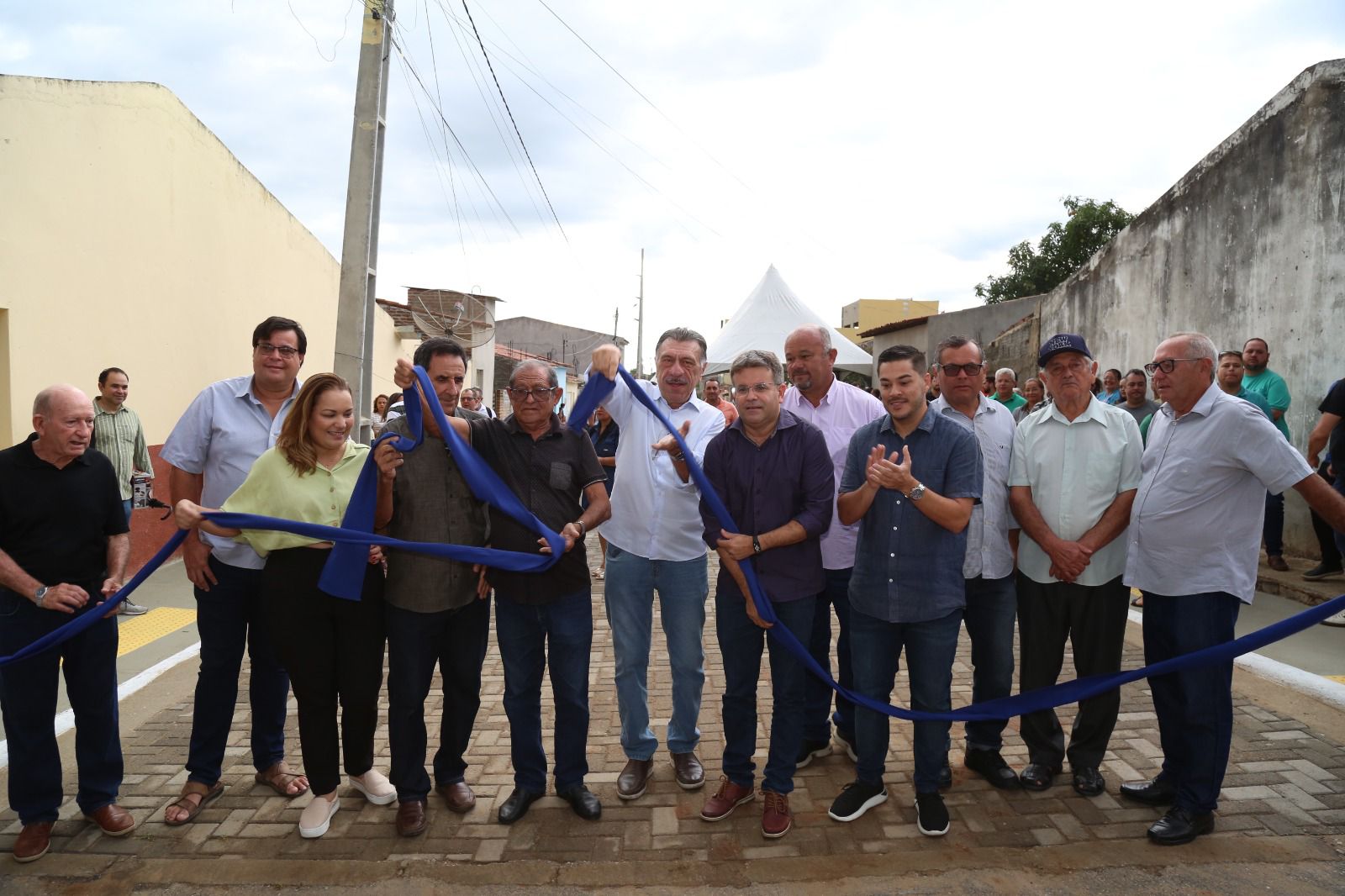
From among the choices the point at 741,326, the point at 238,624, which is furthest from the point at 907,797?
the point at 741,326

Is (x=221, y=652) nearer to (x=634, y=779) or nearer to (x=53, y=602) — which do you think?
(x=53, y=602)

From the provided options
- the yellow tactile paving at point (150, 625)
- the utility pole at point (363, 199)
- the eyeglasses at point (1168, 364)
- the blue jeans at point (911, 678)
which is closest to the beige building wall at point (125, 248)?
the yellow tactile paving at point (150, 625)

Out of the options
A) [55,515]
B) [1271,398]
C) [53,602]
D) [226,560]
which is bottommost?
[53,602]

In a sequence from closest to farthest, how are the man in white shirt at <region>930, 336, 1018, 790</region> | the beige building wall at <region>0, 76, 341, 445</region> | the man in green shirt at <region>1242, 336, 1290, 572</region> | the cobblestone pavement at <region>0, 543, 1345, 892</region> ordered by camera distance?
the cobblestone pavement at <region>0, 543, 1345, 892</region> → the man in white shirt at <region>930, 336, 1018, 790</region> → the beige building wall at <region>0, 76, 341, 445</region> → the man in green shirt at <region>1242, 336, 1290, 572</region>

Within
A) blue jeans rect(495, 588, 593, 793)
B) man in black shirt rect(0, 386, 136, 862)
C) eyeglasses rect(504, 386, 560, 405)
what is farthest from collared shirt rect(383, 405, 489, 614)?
man in black shirt rect(0, 386, 136, 862)

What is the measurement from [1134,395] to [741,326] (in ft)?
32.0

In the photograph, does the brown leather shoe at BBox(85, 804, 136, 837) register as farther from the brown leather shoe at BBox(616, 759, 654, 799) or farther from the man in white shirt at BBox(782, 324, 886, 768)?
the man in white shirt at BBox(782, 324, 886, 768)

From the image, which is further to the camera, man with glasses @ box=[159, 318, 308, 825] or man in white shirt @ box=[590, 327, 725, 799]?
man in white shirt @ box=[590, 327, 725, 799]

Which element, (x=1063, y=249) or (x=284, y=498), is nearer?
(x=284, y=498)

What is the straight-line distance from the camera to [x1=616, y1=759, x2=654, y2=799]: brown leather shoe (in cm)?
364

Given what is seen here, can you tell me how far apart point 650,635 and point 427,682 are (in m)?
1.00

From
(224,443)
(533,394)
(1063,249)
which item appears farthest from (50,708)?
(1063,249)

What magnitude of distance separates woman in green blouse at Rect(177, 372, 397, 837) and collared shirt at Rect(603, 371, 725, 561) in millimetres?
1067

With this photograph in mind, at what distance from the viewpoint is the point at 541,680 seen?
3.54m
